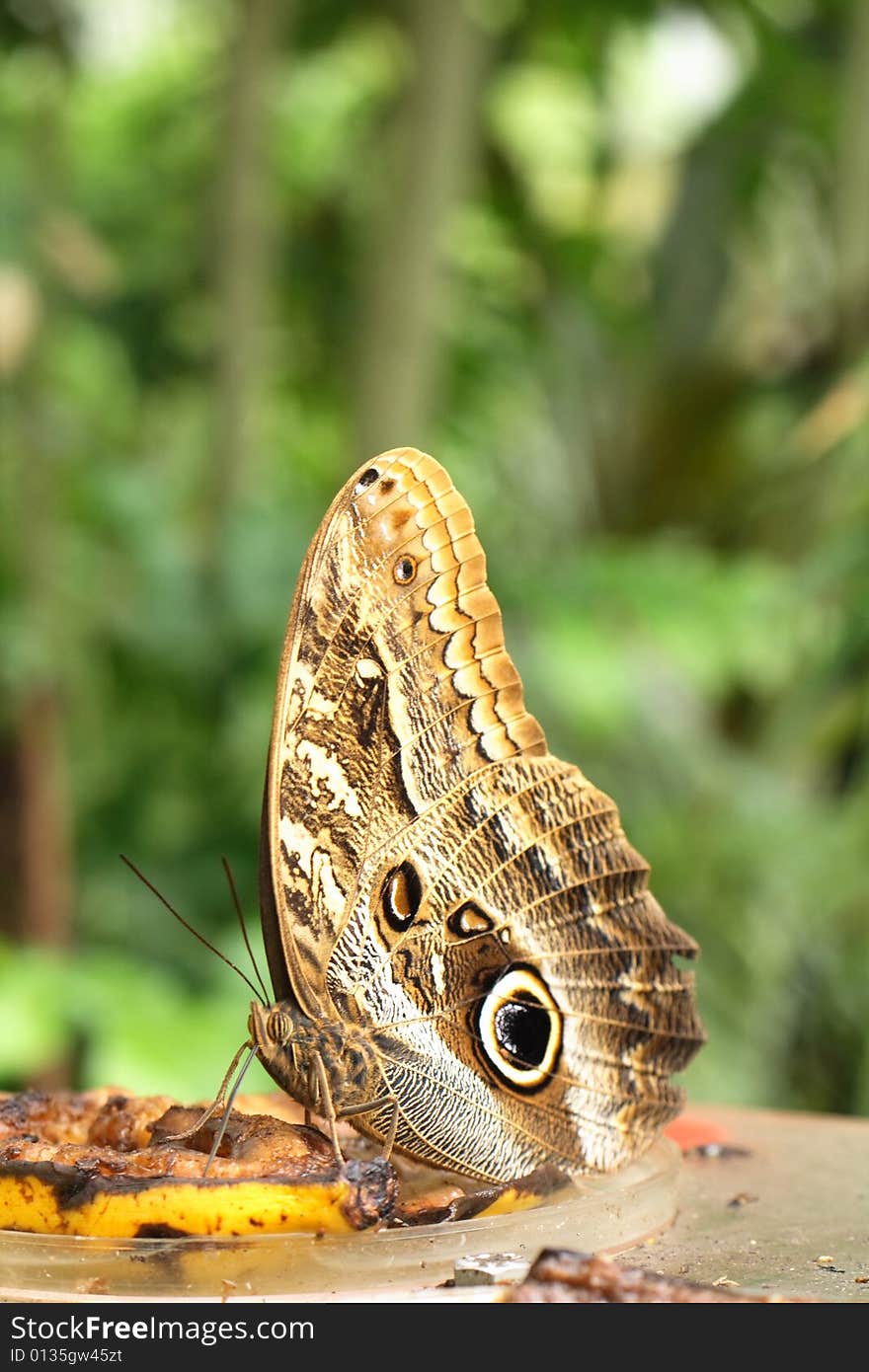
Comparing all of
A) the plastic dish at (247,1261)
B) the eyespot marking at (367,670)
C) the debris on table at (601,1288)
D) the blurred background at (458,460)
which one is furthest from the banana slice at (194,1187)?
the blurred background at (458,460)

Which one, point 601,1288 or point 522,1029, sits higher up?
point 522,1029

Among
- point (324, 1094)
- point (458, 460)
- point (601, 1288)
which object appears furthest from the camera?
point (458, 460)

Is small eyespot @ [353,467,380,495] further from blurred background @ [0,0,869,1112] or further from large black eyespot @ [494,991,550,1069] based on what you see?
blurred background @ [0,0,869,1112]

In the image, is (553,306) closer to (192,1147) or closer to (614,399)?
(614,399)

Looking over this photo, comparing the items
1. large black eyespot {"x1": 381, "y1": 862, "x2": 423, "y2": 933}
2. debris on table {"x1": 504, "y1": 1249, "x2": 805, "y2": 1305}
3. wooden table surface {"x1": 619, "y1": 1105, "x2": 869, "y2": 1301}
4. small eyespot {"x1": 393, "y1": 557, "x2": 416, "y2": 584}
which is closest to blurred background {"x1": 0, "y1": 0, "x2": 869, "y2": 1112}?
wooden table surface {"x1": 619, "y1": 1105, "x2": 869, "y2": 1301}

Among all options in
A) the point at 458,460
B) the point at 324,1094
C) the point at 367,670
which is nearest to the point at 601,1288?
the point at 324,1094

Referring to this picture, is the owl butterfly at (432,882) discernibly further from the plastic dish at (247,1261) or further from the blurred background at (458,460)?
the blurred background at (458,460)

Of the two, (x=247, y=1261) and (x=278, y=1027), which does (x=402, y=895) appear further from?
(x=247, y=1261)
